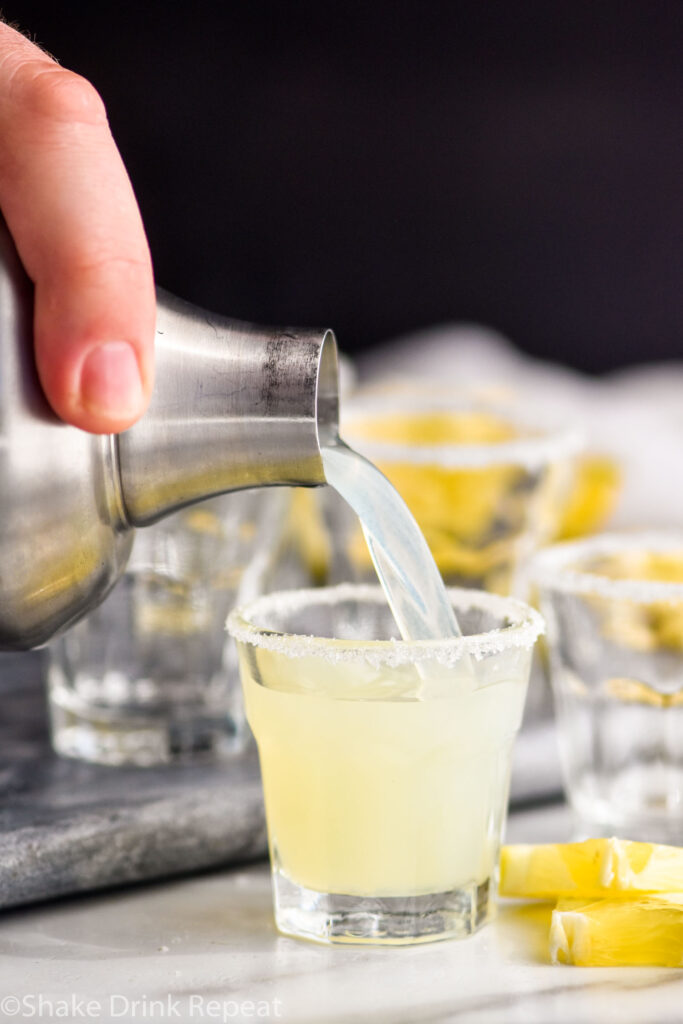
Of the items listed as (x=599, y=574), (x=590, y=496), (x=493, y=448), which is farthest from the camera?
(x=590, y=496)

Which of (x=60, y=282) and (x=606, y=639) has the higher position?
(x=60, y=282)

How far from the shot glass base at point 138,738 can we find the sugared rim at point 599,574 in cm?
22

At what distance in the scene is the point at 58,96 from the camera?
0.54m

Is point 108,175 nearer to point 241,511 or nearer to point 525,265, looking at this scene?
point 241,511

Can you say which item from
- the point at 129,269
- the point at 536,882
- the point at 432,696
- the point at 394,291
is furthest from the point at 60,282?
the point at 394,291

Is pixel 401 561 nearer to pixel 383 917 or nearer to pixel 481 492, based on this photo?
pixel 383 917

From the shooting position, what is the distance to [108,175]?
53 cm

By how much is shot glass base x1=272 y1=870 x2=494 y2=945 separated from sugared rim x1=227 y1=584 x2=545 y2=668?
11cm

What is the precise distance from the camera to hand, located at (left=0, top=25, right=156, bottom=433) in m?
0.50

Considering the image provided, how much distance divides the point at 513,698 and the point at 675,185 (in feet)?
6.23

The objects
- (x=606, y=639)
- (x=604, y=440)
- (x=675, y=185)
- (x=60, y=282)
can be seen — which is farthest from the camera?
(x=675, y=185)

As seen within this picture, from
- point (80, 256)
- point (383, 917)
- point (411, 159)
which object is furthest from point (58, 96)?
point (411, 159)

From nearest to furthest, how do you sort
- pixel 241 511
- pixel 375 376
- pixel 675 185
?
pixel 241 511 < pixel 375 376 < pixel 675 185

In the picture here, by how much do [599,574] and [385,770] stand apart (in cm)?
25
